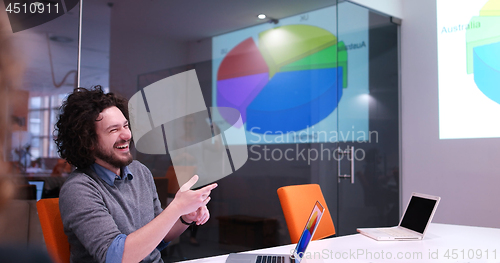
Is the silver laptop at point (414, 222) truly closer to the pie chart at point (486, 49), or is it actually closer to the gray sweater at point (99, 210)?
the gray sweater at point (99, 210)

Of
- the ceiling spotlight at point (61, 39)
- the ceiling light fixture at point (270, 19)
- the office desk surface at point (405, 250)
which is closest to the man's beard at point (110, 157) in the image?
the office desk surface at point (405, 250)

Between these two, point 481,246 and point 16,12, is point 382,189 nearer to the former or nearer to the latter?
point 481,246

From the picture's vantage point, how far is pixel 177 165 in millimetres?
2883

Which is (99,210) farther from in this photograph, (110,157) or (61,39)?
(61,39)

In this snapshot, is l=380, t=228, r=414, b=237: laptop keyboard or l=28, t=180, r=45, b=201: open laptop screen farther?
l=28, t=180, r=45, b=201: open laptop screen

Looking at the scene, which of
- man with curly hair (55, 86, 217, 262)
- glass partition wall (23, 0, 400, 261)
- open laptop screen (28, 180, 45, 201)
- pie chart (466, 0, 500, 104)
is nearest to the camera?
man with curly hair (55, 86, 217, 262)

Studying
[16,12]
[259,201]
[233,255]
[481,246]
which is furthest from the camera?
[259,201]

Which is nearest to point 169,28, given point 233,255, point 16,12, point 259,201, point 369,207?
point 16,12

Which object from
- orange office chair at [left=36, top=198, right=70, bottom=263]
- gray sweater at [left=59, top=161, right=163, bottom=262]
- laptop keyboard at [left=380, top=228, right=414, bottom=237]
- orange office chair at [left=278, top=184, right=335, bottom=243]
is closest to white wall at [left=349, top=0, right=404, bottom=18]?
orange office chair at [left=278, top=184, right=335, bottom=243]

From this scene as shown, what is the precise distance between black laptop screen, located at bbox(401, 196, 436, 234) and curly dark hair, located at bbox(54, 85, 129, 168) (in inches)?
68.0

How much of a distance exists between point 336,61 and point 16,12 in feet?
9.22

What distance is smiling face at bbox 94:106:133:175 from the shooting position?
162 centimetres

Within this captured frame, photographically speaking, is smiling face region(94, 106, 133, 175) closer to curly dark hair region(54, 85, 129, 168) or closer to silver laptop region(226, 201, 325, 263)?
curly dark hair region(54, 85, 129, 168)

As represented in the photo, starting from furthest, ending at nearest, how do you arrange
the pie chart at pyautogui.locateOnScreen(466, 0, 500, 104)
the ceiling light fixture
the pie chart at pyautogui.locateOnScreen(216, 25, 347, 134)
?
the pie chart at pyautogui.locateOnScreen(466, 0, 500, 104)
the ceiling light fixture
the pie chart at pyautogui.locateOnScreen(216, 25, 347, 134)
